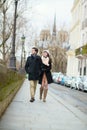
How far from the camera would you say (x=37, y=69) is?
1636 centimetres

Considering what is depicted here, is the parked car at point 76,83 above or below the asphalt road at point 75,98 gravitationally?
above

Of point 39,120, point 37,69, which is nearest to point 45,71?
point 37,69

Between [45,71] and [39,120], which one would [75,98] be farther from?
[39,120]

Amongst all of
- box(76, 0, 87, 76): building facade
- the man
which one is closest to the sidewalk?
the man

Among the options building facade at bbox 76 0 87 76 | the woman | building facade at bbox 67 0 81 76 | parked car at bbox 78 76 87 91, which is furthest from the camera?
building facade at bbox 67 0 81 76

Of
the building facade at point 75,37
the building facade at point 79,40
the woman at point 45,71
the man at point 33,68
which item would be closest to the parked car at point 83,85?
the building facade at point 79,40

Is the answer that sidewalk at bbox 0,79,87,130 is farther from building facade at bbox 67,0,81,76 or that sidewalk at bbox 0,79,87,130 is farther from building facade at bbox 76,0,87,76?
building facade at bbox 67,0,81,76

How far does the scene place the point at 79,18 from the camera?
229ft

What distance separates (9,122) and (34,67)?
6.17 m

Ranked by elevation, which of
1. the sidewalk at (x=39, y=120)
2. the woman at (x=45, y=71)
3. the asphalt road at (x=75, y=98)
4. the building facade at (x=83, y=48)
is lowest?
the asphalt road at (x=75, y=98)

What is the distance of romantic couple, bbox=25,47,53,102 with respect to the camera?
1627 cm

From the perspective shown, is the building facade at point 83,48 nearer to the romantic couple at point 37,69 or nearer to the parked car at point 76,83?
the parked car at point 76,83

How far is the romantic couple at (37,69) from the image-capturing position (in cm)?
1627

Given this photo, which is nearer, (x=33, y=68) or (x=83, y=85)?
(x=33, y=68)
